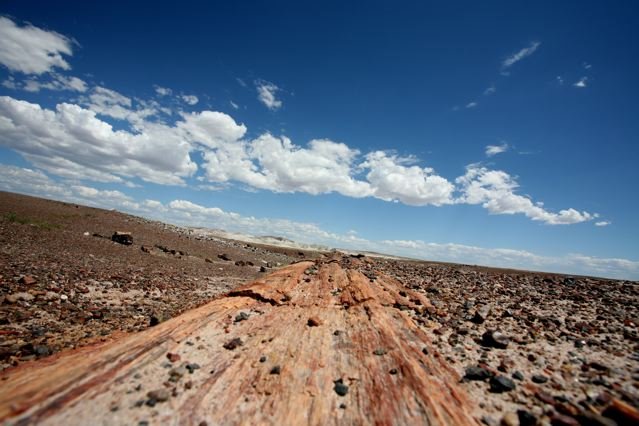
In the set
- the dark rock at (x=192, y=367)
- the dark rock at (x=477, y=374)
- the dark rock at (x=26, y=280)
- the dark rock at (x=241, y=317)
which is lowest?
the dark rock at (x=26, y=280)

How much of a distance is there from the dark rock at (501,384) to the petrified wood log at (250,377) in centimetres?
81

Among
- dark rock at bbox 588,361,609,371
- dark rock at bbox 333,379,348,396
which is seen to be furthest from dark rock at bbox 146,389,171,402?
dark rock at bbox 588,361,609,371

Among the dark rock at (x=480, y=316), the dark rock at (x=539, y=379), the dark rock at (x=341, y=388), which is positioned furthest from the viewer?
the dark rock at (x=480, y=316)

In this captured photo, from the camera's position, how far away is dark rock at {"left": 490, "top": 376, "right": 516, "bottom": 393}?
7336mm

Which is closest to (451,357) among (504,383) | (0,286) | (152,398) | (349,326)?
(504,383)

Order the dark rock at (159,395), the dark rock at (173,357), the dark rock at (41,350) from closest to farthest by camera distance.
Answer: the dark rock at (159,395)
the dark rock at (173,357)
the dark rock at (41,350)

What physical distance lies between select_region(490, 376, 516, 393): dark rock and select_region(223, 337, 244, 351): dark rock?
22.1 feet

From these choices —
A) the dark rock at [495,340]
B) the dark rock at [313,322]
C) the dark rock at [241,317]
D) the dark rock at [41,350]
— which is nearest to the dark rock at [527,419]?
the dark rock at [495,340]

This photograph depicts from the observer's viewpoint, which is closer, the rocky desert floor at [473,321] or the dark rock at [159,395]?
the dark rock at [159,395]

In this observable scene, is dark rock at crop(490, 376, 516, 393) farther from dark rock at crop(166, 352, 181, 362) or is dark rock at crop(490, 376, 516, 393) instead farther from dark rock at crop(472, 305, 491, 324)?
dark rock at crop(166, 352, 181, 362)

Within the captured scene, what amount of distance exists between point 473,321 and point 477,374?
4.24 meters

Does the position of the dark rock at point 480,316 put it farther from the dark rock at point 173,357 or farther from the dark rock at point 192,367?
the dark rock at point 173,357

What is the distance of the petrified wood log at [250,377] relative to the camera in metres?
6.62

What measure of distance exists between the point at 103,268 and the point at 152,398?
21.4 metres
